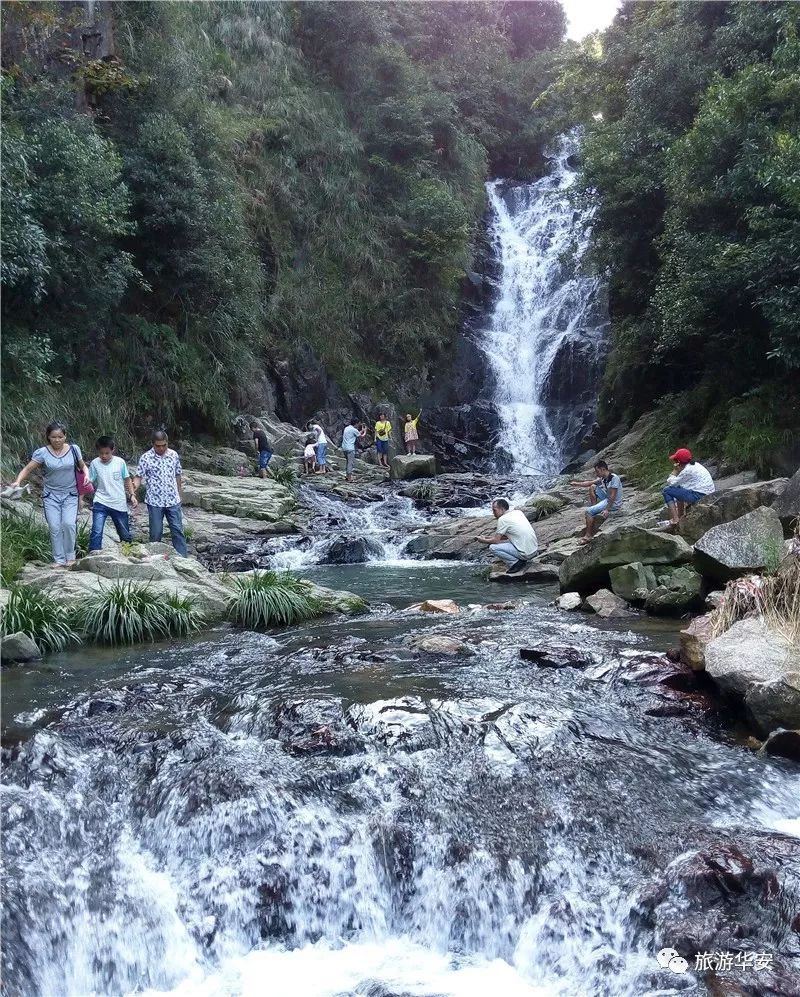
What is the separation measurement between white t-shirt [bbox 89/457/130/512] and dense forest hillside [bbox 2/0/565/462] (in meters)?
5.32

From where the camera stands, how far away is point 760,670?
252 inches

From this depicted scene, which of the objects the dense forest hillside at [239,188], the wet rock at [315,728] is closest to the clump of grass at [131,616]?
the wet rock at [315,728]

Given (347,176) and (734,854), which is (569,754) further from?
(347,176)

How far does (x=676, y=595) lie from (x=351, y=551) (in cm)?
768

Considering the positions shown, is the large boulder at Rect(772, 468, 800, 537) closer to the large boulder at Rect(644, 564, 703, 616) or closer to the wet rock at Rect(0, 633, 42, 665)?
the large boulder at Rect(644, 564, 703, 616)

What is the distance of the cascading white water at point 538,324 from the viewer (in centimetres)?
2809

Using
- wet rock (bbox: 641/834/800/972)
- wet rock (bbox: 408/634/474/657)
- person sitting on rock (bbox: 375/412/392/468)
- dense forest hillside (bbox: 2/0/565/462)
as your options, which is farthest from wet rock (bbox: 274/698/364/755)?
person sitting on rock (bbox: 375/412/392/468)

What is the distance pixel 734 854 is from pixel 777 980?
856 millimetres

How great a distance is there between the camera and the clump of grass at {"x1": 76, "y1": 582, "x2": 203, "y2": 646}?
905 centimetres

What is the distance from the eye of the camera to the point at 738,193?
16.1 metres

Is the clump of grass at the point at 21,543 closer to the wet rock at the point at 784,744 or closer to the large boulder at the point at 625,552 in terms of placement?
the large boulder at the point at 625,552

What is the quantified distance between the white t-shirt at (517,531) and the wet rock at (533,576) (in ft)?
1.06

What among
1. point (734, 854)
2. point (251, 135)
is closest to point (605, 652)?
point (734, 854)

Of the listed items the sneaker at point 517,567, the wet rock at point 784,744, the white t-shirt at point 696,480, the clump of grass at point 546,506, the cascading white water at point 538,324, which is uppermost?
the cascading white water at point 538,324
